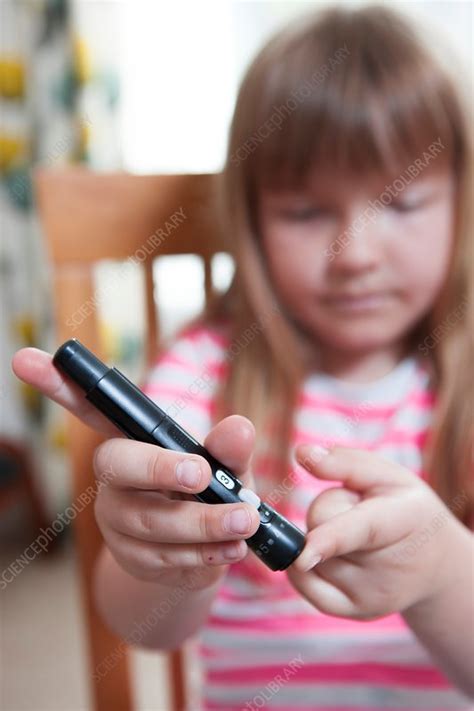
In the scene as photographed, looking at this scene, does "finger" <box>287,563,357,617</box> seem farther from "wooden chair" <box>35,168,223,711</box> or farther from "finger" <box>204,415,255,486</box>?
"wooden chair" <box>35,168,223,711</box>

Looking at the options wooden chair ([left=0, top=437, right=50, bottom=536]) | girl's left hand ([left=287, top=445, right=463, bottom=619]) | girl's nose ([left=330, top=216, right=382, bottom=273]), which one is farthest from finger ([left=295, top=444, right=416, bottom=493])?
wooden chair ([left=0, top=437, right=50, bottom=536])

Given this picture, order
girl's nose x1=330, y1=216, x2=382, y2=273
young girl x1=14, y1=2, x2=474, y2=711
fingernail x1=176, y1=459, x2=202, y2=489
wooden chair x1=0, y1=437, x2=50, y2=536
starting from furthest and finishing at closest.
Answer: wooden chair x1=0, y1=437, x2=50, y2=536 < girl's nose x1=330, y1=216, x2=382, y2=273 < young girl x1=14, y1=2, x2=474, y2=711 < fingernail x1=176, y1=459, x2=202, y2=489

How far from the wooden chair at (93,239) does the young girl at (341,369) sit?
0.05 m

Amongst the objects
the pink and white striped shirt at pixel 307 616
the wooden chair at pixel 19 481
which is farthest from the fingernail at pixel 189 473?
the wooden chair at pixel 19 481

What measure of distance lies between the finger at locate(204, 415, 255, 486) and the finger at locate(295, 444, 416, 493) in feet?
0.19

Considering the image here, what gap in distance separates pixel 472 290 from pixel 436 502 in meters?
0.25

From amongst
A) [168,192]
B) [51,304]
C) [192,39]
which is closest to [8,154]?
[51,304]

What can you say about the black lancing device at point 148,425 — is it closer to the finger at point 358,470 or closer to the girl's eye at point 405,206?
the finger at point 358,470

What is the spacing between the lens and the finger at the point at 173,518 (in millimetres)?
241

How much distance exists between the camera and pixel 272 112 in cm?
48

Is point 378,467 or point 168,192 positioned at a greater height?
point 168,192

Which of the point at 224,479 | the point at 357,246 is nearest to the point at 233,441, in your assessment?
the point at 224,479

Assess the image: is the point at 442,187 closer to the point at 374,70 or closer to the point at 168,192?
the point at 374,70

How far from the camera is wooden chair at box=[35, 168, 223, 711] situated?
504 millimetres
